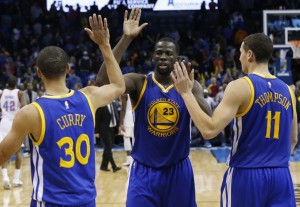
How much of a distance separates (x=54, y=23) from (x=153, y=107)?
18.6m

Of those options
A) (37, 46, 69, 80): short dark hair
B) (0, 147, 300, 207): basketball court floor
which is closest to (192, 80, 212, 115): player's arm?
(37, 46, 69, 80): short dark hair

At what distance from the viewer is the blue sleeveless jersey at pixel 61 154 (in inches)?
155

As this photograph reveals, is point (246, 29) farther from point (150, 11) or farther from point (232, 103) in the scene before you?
point (232, 103)

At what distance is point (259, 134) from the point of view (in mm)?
4469

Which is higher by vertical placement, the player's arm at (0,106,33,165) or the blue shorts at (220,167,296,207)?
the player's arm at (0,106,33,165)

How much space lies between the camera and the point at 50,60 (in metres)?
3.99

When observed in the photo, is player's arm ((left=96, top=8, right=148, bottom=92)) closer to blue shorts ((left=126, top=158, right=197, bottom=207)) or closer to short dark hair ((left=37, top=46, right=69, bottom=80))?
short dark hair ((left=37, top=46, right=69, bottom=80))

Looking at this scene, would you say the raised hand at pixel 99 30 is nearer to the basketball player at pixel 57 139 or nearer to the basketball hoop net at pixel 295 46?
the basketball player at pixel 57 139

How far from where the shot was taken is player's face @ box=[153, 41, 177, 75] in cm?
527

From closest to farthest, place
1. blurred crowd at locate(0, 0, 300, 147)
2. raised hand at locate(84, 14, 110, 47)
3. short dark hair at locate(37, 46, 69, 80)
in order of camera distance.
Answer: short dark hair at locate(37, 46, 69, 80) → raised hand at locate(84, 14, 110, 47) → blurred crowd at locate(0, 0, 300, 147)

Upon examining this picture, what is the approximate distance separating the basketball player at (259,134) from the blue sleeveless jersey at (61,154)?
31.6 inches

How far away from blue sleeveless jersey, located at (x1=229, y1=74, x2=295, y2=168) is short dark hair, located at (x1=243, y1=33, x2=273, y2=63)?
0.15m

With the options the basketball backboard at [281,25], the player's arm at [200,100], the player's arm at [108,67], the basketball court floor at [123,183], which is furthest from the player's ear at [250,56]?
the basketball backboard at [281,25]

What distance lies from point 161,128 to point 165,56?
62 cm
